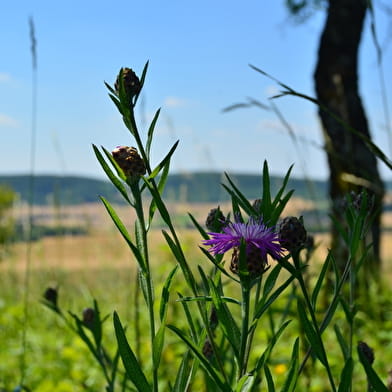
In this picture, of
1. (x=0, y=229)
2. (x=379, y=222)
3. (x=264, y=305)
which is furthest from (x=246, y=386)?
(x=0, y=229)

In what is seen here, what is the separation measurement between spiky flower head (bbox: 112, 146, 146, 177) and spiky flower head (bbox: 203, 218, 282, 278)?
0.08 m

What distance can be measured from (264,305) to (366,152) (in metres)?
3.60

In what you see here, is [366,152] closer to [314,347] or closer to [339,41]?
[339,41]

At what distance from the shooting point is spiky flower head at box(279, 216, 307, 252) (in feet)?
1.58

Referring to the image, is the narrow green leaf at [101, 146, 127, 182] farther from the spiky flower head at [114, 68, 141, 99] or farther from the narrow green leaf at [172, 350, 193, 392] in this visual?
the narrow green leaf at [172, 350, 193, 392]

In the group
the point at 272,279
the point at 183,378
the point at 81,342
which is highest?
the point at 272,279

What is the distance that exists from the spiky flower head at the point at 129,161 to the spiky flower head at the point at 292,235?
13 cm

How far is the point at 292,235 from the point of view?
48cm

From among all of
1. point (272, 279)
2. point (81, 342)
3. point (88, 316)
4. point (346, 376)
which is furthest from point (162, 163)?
point (81, 342)

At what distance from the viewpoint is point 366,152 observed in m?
3.95

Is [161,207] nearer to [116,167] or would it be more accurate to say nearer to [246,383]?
[116,167]

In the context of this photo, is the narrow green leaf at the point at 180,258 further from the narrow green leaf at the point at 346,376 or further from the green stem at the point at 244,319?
the narrow green leaf at the point at 346,376

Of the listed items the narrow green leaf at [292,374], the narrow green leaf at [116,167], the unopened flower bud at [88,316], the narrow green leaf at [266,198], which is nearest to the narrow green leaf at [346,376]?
the narrow green leaf at [292,374]

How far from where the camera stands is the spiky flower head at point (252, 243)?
19.1 inches
